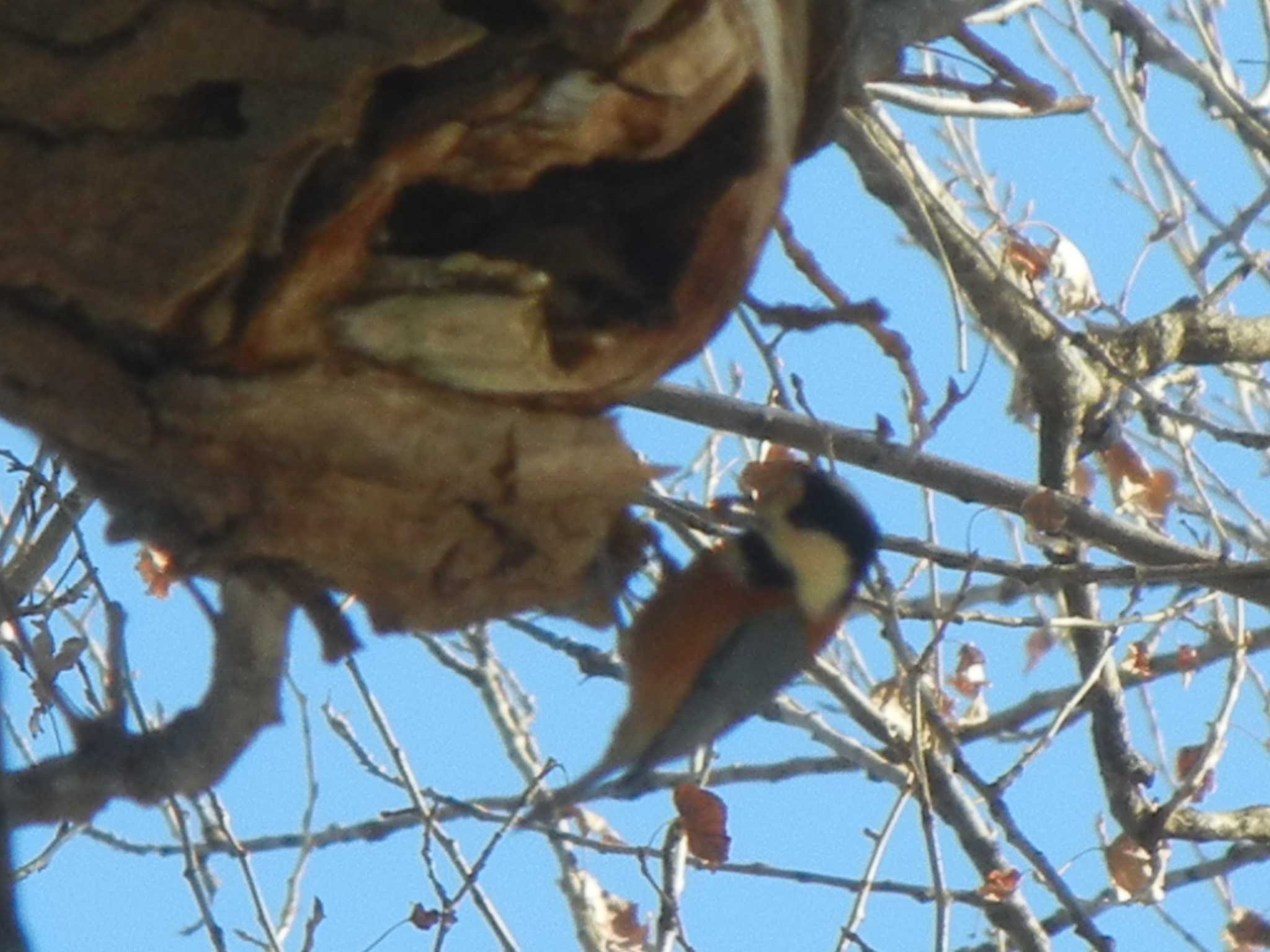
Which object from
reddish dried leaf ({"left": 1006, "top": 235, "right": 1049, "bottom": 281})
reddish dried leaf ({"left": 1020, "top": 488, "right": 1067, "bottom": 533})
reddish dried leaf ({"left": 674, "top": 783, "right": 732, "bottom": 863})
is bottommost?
reddish dried leaf ({"left": 674, "top": 783, "right": 732, "bottom": 863})

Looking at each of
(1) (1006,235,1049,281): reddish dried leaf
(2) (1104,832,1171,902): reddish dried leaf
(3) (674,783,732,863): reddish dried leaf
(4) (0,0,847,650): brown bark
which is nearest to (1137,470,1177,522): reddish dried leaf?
(1) (1006,235,1049,281): reddish dried leaf

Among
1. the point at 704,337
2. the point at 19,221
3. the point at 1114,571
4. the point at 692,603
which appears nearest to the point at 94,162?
the point at 19,221

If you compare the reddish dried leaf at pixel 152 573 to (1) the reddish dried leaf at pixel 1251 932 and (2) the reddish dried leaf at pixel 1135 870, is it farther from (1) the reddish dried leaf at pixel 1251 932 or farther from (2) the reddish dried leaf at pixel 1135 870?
(1) the reddish dried leaf at pixel 1251 932

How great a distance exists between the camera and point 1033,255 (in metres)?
2.49

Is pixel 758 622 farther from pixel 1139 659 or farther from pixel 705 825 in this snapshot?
pixel 1139 659

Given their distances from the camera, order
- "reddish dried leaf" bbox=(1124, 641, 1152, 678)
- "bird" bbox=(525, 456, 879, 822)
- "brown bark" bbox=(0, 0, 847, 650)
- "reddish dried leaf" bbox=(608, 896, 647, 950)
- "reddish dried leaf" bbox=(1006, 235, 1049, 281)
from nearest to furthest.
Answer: "brown bark" bbox=(0, 0, 847, 650) → "bird" bbox=(525, 456, 879, 822) → "reddish dried leaf" bbox=(1006, 235, 1049, 281) → "reddish dried leaf" bbox=(1124, 641, 1152, 678) → "reddish dried leaf" bbox=(608, 896, 647, 950)

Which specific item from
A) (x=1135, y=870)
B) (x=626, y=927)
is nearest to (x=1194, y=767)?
(x=1135, y=870)

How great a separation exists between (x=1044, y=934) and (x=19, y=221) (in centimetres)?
147

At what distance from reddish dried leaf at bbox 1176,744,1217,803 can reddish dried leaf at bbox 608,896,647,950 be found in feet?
2.82

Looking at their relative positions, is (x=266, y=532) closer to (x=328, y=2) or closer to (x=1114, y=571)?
(x=328, y=2)

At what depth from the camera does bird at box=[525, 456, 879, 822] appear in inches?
84.0

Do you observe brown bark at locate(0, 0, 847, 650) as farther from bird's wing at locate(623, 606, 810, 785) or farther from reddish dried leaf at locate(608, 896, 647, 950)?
reddish dried leaf at locate(608, 896, 647, 950)

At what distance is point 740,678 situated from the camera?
85.4 inches

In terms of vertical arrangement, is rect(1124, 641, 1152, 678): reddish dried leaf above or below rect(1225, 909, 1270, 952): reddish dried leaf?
above
